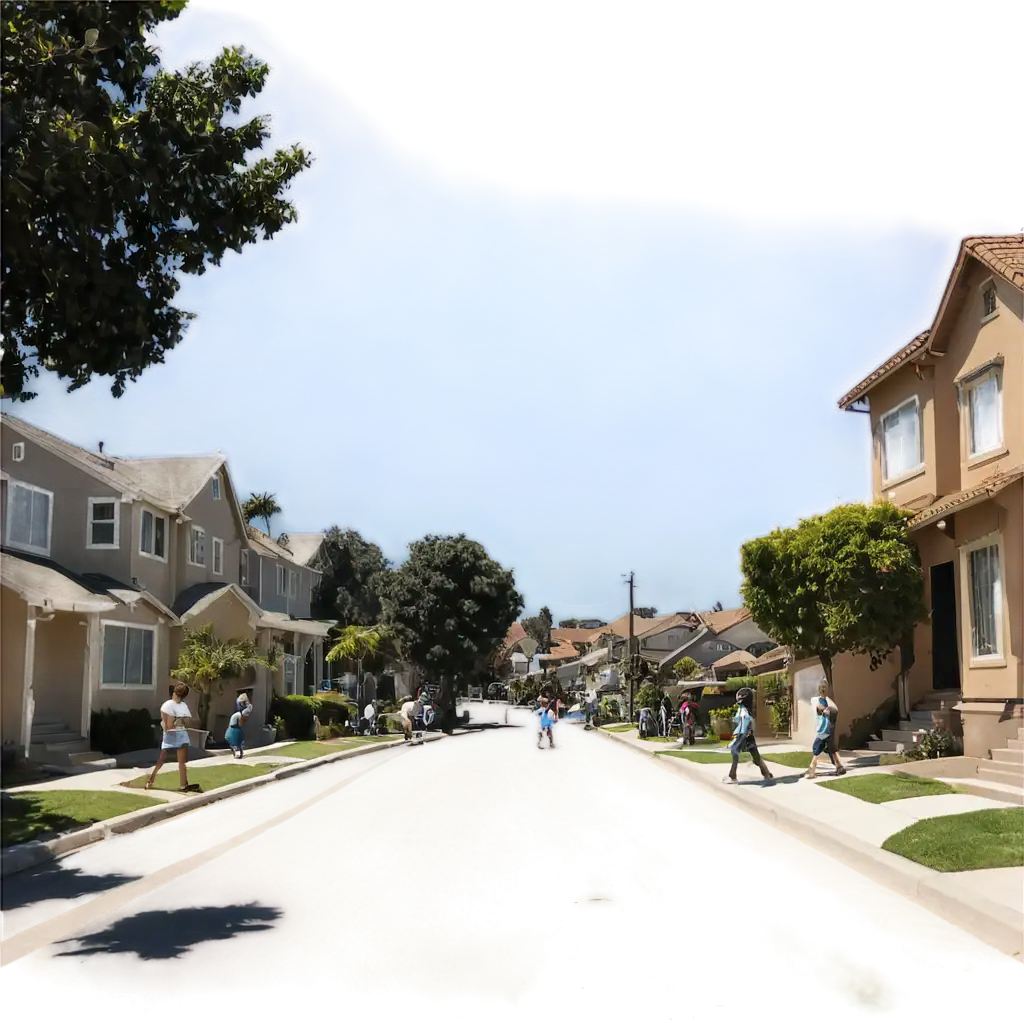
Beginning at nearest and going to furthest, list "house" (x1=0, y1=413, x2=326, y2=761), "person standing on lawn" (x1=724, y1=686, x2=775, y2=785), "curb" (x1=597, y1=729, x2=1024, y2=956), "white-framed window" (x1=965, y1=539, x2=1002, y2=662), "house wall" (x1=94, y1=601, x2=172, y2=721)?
"curb" (x1=597, y1=729, x2=1024, y2=956) → "white-framed window" (x1=965, y1=539, x2=1002, y2=662) → "person standing on lawn" (x1=724, y1=686, x2=775, y2=785) → "house" (x1=0, y1=413, x2=326, y2=761) → "house wall" (x1=94, y1=601, x2=172, y2=721)

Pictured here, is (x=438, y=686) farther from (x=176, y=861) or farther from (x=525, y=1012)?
(x=525, y=1012)

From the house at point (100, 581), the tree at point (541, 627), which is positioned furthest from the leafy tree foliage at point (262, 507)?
the tree at point (541, 627)

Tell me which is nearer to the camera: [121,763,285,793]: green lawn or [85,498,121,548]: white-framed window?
[121,763,285,793]: green lawn

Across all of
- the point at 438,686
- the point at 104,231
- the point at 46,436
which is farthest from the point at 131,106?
the point at 438,686

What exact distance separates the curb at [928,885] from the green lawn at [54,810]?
30.1ft

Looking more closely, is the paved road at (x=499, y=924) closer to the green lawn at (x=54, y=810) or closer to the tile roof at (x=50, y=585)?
the green lawn at (x=54, y=810)

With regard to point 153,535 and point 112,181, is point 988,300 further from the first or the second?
point 153,535

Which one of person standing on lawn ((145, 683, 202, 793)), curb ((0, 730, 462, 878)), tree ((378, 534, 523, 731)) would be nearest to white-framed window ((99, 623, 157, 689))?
curb ((0, 730, 462, 878))

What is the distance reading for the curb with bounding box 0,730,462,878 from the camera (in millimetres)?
11719

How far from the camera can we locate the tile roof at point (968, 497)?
17.6 m

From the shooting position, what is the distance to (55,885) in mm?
10836

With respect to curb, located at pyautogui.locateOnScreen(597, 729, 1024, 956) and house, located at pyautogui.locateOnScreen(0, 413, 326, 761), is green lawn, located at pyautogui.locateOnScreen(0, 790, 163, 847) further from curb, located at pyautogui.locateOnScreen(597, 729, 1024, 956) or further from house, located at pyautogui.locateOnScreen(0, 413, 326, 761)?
curb, located at pyautogui.locateOnScreen(597, 729, 1024, 956)

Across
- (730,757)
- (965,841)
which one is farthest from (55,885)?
(730,757)

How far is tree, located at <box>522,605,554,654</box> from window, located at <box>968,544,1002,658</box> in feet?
451
